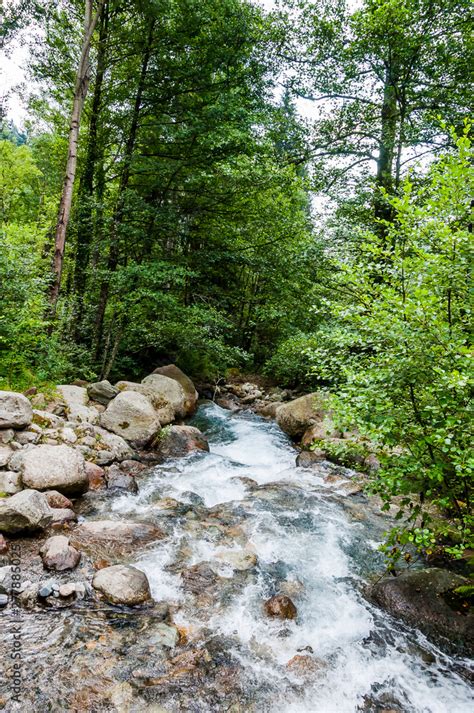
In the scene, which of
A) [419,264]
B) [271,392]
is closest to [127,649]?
[419,264]

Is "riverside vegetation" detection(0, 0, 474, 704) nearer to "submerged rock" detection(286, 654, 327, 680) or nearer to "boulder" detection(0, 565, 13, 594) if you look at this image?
"boulder" detection(0, 565, 13, 594)

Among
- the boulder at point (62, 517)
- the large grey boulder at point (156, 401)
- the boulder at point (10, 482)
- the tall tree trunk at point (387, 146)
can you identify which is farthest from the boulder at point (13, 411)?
the tall tree trunk at point (387, 146)

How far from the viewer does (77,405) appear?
8.84 metres

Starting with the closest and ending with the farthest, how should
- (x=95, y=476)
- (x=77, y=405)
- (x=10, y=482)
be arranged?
(x=10, y=482)
(x=95, y=476)
(x=77, y=405)

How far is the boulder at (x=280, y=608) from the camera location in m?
4.20

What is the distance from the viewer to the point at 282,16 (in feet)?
35.2

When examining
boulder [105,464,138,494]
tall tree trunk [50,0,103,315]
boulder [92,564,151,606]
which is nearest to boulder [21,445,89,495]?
boulder [105,464,138,494]

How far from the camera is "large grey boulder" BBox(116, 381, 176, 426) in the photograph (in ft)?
34.7

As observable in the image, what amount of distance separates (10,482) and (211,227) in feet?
37.7

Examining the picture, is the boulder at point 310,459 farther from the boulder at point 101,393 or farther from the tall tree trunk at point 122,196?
the tall tree trunk at point 122,196

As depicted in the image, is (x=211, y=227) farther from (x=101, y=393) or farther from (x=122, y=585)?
(x=122, y=585)

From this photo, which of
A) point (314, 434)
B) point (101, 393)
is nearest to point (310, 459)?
point (314, 434)

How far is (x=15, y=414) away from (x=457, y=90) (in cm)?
1208

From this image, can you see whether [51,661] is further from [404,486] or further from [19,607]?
[404,486]
